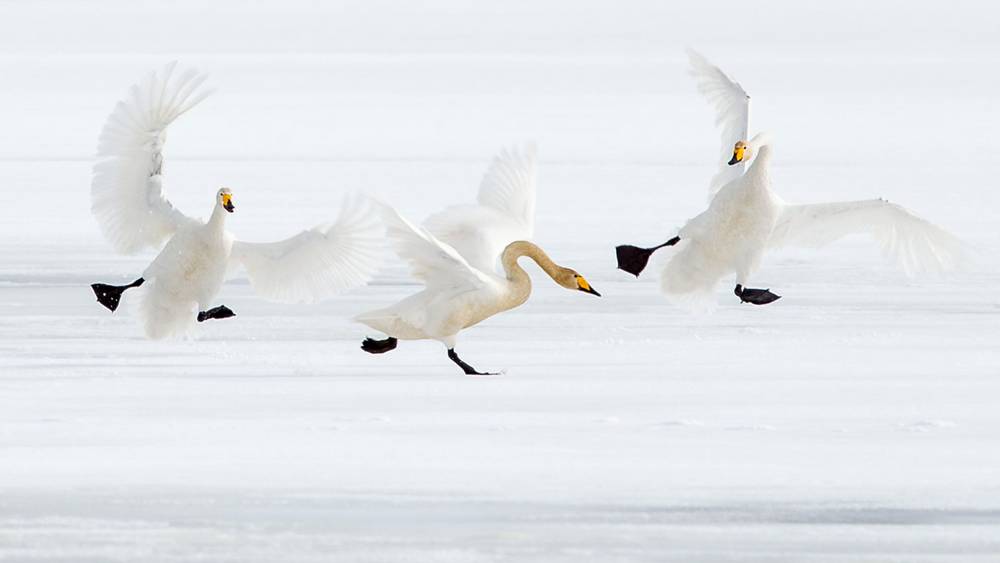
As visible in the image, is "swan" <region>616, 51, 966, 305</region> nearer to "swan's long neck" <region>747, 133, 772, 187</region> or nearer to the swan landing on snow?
"swan's long neck" <region>747, 133, 772, 187</region>

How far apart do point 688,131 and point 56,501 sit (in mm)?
15910

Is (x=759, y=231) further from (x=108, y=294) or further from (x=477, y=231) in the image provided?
(x=108, y=294)

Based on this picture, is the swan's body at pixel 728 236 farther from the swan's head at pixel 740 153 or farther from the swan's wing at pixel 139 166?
the swan's wing at pixel 139 166

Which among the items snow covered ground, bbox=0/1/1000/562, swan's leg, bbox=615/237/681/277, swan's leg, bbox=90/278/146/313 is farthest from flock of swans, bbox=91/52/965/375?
swan's leg, bbox=615/237/681/277

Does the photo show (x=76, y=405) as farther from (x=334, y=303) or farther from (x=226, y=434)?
(x=334, y=303)

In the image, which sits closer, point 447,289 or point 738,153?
point 447,289

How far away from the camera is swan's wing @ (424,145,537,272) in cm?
768

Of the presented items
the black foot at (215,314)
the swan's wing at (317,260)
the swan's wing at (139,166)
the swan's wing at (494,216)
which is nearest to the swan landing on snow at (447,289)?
the swan's wing at (494,216)

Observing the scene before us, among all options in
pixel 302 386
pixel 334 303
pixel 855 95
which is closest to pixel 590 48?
pixel 855 95

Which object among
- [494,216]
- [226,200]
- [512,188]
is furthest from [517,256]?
[226,200]

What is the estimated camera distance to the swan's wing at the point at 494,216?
7676 millimetres

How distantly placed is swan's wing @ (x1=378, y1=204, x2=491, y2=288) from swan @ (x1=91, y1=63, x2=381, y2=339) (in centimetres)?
95

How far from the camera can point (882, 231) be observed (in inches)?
338

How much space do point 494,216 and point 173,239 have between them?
1318 millimetres
